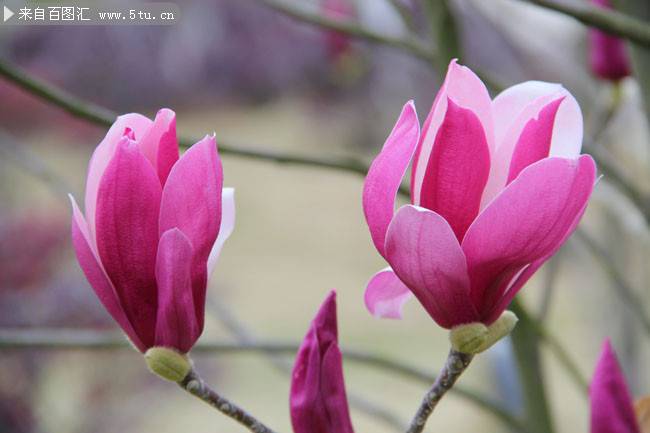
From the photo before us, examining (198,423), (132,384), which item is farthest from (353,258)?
(132,384)

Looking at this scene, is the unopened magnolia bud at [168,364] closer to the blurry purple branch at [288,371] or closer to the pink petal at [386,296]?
the pink petal at [386,296]

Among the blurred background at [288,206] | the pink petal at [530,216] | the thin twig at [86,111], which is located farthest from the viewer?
the blurred background at [288,206]

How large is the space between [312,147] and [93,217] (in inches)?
190

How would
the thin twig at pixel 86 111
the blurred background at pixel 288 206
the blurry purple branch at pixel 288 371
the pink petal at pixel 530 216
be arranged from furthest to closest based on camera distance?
the blurred background at pixel 288 206 < the blurry purple branch at pixel 288 371 < the thin twig at pixel 86 111 < the pink petal at pixel 530 216

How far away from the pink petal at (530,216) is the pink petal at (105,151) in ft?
0.30

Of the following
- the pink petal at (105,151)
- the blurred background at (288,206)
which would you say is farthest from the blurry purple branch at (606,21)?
the pink petal at (105,151)

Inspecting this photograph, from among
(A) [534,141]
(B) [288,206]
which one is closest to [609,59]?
(A) [534,141]

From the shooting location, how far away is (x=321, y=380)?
9.7 inches

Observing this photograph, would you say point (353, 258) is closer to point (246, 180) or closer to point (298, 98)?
point (246, 180)

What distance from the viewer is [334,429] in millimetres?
249

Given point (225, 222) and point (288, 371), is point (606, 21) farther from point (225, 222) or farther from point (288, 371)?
point (288, 371)

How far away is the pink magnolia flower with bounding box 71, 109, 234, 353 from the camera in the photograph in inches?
9.0

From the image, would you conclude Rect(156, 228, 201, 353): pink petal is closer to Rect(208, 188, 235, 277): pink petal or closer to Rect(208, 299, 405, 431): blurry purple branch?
Rect(208, 188, 235, 277): pink petal

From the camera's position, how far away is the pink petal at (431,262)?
0.22 meters
